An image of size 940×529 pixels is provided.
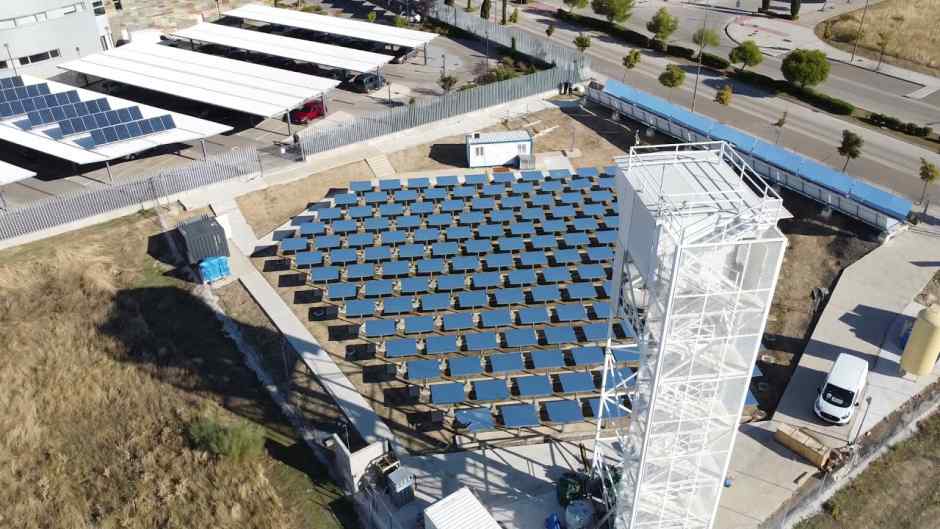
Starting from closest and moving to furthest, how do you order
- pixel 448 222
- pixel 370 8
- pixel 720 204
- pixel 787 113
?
pixel 720 204 → pixel 448 222 → pixel 787 113 → pixel 370 8

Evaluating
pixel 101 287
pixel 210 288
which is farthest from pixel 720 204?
pixel 101 287

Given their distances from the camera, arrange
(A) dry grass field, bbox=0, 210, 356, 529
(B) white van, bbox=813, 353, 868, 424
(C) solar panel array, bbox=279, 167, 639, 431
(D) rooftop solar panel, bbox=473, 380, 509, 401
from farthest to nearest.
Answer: (C) solar panel array, bbox=279, 167, 639, 431 → (D) rooftop solar panel, bbox=473, 380, 509, 401 → (B) white van, bbox=813, 353, 868, 424 → (A) dry grass field, bbox=0, 210, 356, 529

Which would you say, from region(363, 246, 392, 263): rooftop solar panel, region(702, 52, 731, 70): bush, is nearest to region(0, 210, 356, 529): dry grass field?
region(363, 246, 392, 263): rooftop solar panel

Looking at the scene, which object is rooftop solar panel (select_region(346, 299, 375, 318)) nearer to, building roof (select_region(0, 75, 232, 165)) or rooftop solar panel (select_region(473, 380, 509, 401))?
rooftop solar panel (select_region(473, 380, 509, 401))

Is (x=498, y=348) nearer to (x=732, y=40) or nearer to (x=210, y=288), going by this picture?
(x=210, y=288)

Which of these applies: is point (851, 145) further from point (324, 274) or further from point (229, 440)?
point (229, 440)

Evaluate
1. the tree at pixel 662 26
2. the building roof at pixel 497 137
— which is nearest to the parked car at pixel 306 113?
the building roof at pixel 497 137
